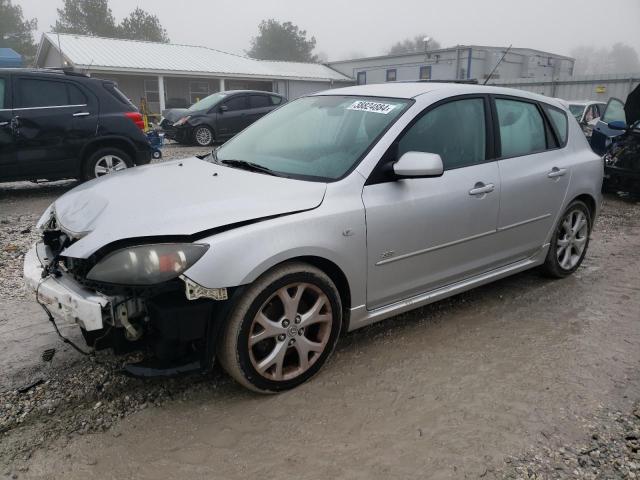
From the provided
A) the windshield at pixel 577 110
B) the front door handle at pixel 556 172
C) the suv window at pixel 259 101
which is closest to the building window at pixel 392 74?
the suv window at pixel 259 101

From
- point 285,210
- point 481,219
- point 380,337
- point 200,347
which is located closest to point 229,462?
point 200,347

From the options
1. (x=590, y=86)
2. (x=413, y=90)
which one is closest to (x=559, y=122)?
(x=413, y=90)

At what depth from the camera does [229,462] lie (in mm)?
2414

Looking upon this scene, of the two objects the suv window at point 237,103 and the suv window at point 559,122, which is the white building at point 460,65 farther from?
the suv window at point 559,122

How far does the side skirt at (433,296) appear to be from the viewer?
3.19 meters

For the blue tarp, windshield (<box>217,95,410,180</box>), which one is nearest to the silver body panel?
windshield (<box>217,95,410,180</box>)

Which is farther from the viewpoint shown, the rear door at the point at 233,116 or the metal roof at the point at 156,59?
the metal roof at the point at 156,59

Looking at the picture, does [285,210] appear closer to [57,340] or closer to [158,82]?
[57,340]

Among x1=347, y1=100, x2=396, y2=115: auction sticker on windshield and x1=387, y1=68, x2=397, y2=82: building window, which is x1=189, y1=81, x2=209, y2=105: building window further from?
x1=347, y1=100, x2=396, y2=115: auction sticker on windshield

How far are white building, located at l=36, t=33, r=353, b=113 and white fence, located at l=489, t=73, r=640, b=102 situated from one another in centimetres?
1566

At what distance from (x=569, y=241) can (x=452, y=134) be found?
1823 millimetres

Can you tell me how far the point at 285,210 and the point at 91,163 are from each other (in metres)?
5.79

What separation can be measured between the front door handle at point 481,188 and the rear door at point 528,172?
0.46 feet

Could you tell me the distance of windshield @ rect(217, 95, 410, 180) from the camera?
3207 mm
